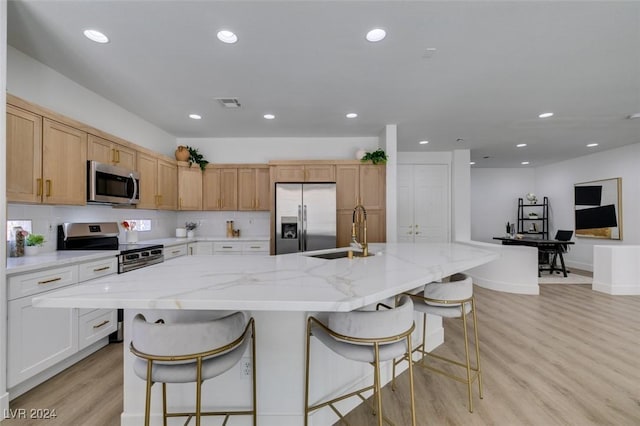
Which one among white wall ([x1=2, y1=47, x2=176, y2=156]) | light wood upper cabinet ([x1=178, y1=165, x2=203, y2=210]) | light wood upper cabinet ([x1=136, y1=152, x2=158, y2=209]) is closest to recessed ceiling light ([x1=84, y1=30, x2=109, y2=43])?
white wall ([x1=2, y1=47, x2=176, y2=156])

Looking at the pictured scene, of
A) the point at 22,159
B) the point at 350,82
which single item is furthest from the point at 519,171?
the point at 22,159

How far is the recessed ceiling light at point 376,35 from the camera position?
211cm

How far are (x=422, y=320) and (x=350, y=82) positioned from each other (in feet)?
7.86

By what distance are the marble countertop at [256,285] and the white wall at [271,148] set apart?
3360 millimetres

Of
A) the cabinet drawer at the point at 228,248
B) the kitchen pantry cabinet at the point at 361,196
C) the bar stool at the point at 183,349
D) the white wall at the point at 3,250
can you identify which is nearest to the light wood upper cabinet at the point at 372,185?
the kitchen pantry cabinet at the point at 361,196

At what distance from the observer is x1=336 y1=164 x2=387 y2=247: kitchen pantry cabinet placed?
452 cm

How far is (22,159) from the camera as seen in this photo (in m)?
2.20

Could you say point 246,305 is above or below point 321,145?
below

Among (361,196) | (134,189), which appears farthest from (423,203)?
(134,189)

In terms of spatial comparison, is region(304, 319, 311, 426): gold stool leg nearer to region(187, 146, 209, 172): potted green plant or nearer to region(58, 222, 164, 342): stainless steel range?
region(58, 222, 164, 342): stainless steel range

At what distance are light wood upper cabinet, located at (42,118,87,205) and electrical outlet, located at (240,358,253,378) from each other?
229 centimetres

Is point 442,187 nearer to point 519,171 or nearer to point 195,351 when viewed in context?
point 519,171

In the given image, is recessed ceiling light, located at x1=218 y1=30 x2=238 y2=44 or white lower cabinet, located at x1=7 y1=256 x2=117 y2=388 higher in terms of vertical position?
recessed ceiling light, located at x1=218 y1=30 x2=238 y2=44

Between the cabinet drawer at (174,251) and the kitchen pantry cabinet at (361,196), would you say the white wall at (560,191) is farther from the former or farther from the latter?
the cabinet drawer at (174,251)
